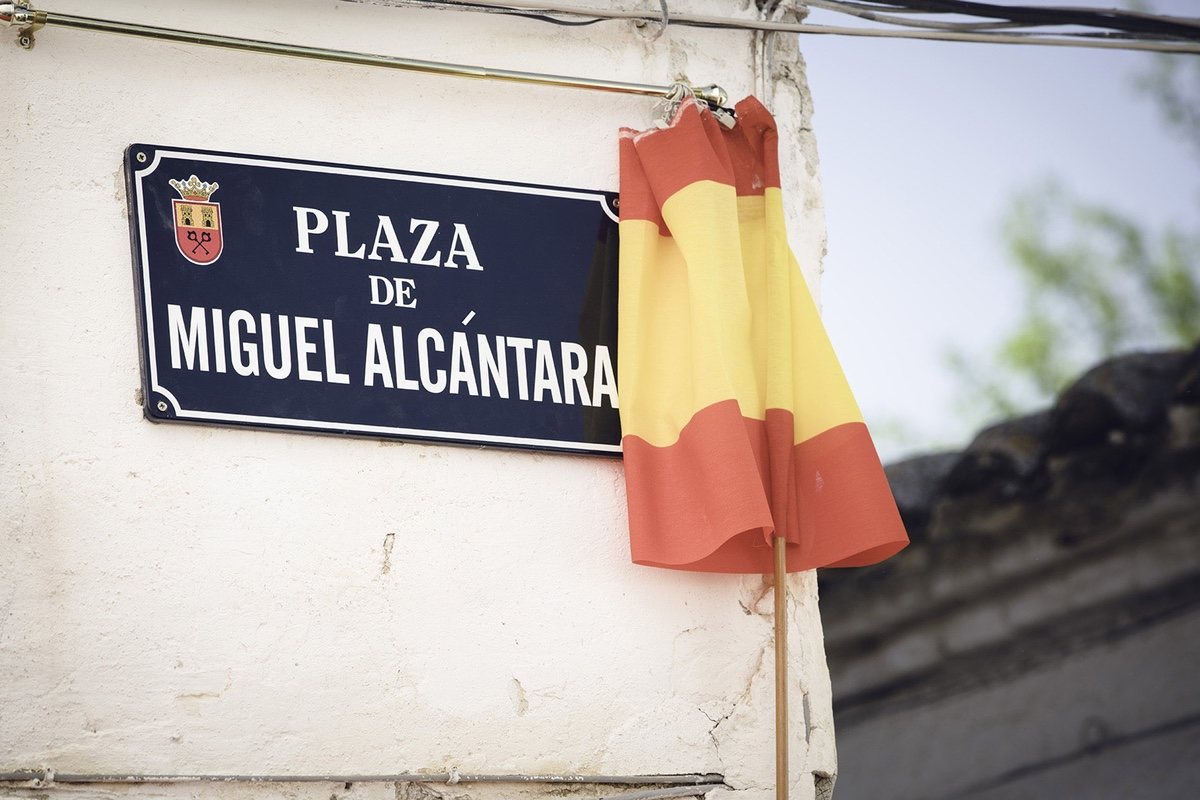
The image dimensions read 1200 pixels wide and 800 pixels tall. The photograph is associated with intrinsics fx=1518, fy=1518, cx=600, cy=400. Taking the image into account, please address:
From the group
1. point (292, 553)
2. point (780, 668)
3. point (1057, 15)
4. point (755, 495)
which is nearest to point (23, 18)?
point (292, 553)

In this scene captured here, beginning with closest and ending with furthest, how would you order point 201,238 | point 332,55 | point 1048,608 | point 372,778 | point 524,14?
point 372,778, point 201,238, point 332,55, point 524,14, point 1048,608

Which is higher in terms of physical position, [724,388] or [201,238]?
[201,238]

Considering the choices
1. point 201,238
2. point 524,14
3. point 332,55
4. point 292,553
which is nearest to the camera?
point 292,553

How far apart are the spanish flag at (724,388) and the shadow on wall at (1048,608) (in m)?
1.82

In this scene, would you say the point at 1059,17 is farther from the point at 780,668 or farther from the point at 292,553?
the point at 292,553

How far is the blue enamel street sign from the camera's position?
11.7 ft

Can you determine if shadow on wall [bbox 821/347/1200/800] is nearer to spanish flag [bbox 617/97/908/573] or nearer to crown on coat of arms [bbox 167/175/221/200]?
spanish flag [bbox 617/97/908/573]

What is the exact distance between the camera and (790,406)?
372cm

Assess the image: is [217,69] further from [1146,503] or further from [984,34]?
[1146,503]

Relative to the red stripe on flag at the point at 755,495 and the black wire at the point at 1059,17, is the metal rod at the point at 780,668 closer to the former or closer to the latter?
the red stripe on flag at the point at 755,495

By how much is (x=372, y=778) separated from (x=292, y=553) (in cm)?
55

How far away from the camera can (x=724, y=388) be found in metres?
3.59

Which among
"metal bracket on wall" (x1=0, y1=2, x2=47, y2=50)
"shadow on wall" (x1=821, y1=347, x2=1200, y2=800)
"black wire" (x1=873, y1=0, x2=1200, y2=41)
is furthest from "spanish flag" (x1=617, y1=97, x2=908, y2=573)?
"shadow on wall" (x1=821, y1=347, x2=1200, y2=800)

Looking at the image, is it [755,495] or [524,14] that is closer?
[755,495]
